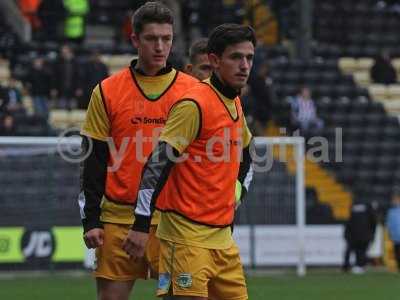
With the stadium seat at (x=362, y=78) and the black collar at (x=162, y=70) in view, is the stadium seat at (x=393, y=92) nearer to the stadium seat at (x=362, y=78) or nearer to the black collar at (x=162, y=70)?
the stadium seat at (x=362, y=78)

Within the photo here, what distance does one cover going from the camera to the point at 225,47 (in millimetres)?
6926

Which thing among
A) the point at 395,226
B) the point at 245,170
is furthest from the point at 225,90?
the point at 395,226

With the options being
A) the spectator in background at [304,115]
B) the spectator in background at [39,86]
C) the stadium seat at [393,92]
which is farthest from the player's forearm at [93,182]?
the stadium seat at [393,92]

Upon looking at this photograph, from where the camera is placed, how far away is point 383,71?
1122 inches

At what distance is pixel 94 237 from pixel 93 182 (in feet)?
1.13

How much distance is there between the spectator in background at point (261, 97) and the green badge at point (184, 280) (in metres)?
17.6

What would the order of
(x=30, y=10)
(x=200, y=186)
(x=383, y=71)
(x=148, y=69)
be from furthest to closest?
1. (x=383, y=71)
2. (x=30, y=10)
3. (x=148, y=69)
4. (x=200, y=186)

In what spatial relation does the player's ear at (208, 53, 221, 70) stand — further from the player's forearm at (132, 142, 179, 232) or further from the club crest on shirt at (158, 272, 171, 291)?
the club crest on shirt at (158, 272, 171, 291)

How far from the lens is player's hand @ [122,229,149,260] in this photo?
6887 mm

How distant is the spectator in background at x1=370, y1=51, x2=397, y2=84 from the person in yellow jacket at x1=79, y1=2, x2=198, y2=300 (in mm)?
21279

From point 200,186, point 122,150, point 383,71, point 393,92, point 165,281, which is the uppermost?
point 383,71

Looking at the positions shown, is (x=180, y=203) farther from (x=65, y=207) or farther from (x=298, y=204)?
(x=298, y=204)

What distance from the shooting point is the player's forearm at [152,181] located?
680cm

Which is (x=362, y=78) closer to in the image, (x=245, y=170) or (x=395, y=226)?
(x=395, y=226)
